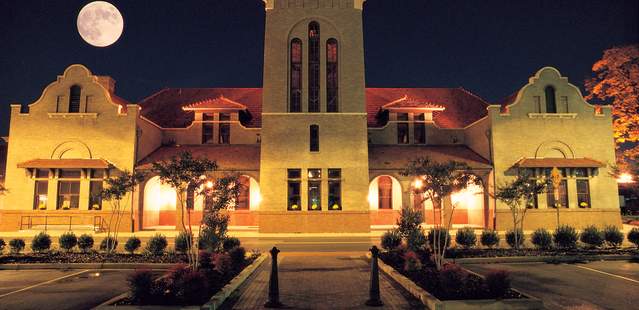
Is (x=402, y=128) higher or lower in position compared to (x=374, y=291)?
higher

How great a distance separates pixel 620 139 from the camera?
31.2 m

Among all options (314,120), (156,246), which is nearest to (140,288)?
(156,246)

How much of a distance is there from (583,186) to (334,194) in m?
17.0

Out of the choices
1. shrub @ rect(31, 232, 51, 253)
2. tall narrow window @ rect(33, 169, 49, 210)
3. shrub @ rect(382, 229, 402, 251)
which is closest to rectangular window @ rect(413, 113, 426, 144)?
shrub @ rect(382, 229, 402, 251)

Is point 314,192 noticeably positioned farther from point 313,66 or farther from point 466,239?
point 466,239

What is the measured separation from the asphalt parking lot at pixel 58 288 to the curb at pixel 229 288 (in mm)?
2836

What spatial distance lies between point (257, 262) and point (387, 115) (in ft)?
67.0

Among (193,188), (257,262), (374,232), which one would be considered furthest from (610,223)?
(193,188)

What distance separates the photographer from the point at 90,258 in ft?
49.1

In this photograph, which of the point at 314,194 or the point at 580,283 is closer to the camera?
the point at 580,283

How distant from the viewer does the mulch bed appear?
1439 centimetres

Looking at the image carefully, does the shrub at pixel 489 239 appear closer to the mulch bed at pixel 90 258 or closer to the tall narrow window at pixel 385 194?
the mulch bed at pixel 90 258

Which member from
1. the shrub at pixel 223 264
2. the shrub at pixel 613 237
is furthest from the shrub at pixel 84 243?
the shrub at pixel 613 237

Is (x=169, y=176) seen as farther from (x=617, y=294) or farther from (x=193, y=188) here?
(x=617, y=294)
